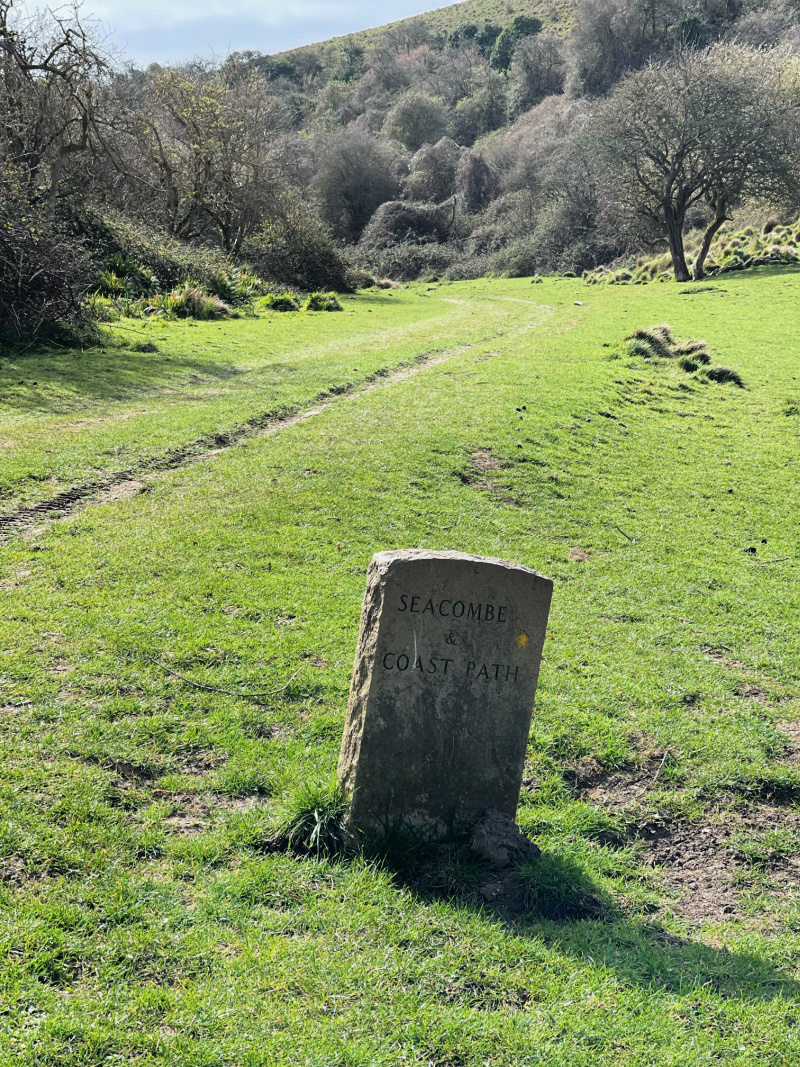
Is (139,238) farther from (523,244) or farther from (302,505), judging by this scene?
(523,244)

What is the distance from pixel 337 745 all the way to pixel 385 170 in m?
76.7

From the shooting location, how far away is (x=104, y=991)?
330 cm

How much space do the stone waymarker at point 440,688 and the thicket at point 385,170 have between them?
53.1 feet

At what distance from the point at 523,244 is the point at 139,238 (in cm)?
4126

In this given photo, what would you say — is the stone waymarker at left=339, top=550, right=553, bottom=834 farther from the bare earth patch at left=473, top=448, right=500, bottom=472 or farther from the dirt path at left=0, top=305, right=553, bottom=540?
the bare earth patch at left=473, top=448, right=500, bottom=472

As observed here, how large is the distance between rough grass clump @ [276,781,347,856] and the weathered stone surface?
794mm

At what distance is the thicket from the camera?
20984 mm

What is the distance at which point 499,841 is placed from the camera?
448 centimetres

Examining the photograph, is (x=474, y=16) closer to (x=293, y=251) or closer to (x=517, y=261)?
(x=517, y=261)

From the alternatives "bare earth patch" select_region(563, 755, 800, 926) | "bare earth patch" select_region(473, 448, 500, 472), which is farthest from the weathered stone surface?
"bare earth patch" select_region(473, 448, 500, 472)

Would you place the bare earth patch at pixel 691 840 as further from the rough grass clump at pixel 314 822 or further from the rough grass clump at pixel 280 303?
the rough grass clump at pixel 280 303

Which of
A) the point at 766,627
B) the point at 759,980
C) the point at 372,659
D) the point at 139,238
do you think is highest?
the point at 139,238

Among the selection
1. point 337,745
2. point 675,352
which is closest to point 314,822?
point 337,745

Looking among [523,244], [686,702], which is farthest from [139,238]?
[523,244]
